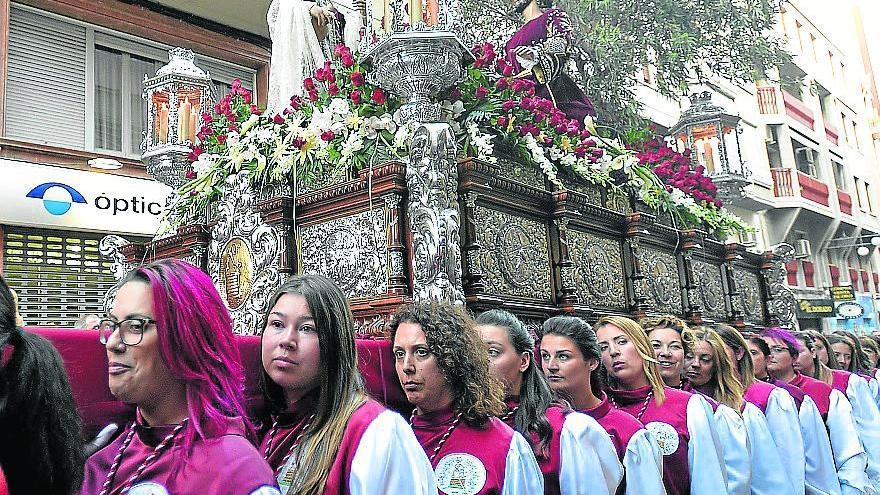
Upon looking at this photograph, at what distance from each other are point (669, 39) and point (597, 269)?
19.8ft

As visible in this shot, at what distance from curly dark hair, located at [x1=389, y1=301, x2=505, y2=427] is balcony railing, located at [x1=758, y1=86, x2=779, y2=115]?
2349 centimetres

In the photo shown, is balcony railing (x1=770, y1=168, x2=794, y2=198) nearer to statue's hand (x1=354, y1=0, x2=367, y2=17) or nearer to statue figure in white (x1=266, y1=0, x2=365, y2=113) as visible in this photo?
statue's hand (x1=354, y1=0, x2=367, y2=17)

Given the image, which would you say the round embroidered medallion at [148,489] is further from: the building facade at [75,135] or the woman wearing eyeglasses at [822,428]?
the building facade at [75,135]

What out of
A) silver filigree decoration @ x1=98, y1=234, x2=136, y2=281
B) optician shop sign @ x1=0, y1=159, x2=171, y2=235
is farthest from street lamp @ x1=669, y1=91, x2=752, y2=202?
optician shop sign @ x1=0, y1=159, x2=171, y2=235

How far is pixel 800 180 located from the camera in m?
23.1

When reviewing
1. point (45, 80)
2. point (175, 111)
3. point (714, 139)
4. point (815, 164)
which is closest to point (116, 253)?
point (175, 111)

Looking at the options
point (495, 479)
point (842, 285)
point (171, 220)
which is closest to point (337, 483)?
point (495, 479)

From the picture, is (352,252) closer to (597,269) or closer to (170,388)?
(597,269)

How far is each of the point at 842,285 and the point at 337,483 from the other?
26986 mm

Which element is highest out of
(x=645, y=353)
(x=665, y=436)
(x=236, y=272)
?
(x=236, y=272)

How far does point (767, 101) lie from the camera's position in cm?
2344

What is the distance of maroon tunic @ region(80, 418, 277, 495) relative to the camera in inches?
66.4

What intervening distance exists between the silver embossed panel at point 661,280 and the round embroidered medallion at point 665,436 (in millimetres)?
2449

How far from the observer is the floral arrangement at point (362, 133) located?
472cm
